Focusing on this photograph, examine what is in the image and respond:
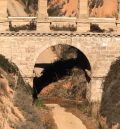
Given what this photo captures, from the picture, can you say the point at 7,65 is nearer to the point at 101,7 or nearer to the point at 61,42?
the point at 61,42

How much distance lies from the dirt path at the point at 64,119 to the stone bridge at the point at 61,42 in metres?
2.95

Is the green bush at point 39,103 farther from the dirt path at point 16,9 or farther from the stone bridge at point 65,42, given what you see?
the dirt path at point 16,9

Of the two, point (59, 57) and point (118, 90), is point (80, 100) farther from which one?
point (59, 57)

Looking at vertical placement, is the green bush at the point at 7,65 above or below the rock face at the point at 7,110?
above

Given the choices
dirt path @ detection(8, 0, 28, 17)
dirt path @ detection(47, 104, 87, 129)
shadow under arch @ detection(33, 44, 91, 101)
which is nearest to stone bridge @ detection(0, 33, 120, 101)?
dirt path @ detection(47, 104, 87, 129)

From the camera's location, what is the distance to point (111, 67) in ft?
164

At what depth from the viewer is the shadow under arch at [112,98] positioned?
145 feet

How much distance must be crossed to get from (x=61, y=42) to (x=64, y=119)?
7134 millimetres

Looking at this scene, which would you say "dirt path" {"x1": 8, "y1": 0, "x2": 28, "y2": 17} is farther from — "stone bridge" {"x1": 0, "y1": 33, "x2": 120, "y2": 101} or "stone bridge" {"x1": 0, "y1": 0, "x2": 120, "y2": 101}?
"stone bridge" {"x1": 0, "y1": 33, "x2": 120, "y2": 101}

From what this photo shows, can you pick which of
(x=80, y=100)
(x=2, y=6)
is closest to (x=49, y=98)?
(x=80, y=100)

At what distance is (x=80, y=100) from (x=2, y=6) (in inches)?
514

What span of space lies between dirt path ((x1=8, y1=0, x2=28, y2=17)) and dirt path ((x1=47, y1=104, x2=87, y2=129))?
2229 cm

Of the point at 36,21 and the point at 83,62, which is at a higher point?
the point at 36,21


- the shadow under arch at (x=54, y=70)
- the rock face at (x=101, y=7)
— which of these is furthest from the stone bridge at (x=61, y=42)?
the rock face at (x=101, y=7)
